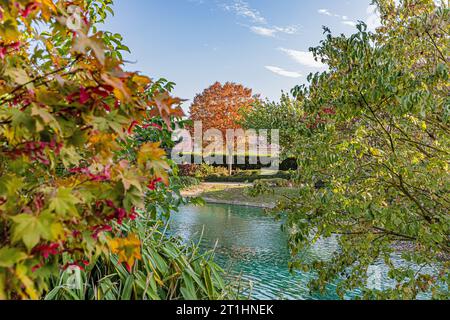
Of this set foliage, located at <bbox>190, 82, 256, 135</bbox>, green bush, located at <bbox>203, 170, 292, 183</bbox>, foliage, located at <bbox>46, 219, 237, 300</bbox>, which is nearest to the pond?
foliage, located at <bbox>46, 219, 237, 300</bbox>

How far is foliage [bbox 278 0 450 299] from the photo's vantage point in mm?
3002

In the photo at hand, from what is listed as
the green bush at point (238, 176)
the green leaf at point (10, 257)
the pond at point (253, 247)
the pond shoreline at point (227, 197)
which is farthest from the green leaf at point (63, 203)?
the green bush at point (238, 176)

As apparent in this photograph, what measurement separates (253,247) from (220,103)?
66.3 feet

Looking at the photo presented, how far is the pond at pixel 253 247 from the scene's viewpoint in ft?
20.5

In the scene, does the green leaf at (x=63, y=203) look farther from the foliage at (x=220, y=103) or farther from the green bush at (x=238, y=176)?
the foliage at (x=220, y=103)

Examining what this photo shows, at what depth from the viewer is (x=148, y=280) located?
6.73ft

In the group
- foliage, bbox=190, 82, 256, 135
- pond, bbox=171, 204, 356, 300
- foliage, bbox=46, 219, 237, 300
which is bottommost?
pond, bbox=171, 204, 356, 300

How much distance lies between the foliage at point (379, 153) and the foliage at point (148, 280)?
1.30 m

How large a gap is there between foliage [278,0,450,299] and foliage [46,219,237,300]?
1301 mm

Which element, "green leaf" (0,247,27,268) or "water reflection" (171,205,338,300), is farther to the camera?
"water reflection" (171,205,338,300)

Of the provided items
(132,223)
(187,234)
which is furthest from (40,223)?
(187,234)

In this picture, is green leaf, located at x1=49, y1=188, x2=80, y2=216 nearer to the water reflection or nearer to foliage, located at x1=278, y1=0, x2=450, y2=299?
foliage, located at x1=278, y1=0, x2=450, y2=299

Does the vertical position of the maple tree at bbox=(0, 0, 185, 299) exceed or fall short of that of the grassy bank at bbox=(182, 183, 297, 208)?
it exceeds it
